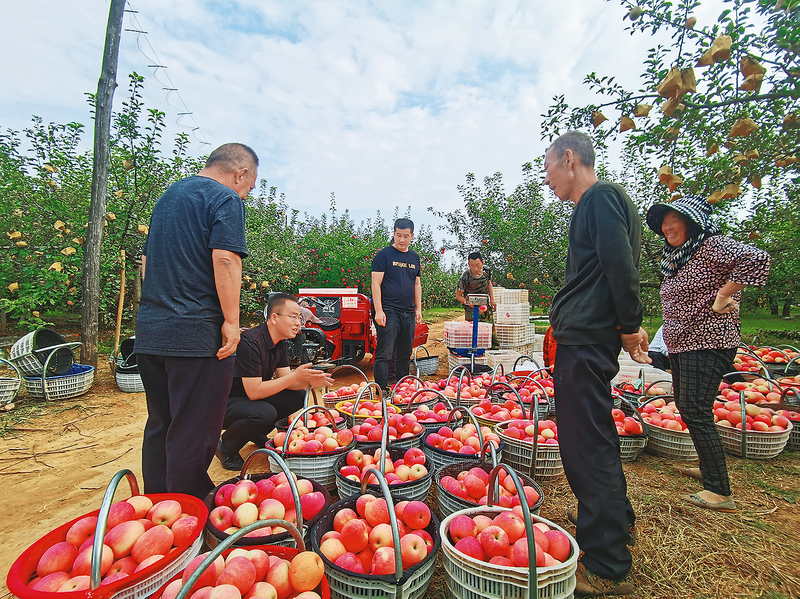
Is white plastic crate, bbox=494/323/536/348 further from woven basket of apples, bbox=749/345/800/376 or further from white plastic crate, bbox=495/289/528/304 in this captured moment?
woven basket of apples, bbox=749/345/800/376

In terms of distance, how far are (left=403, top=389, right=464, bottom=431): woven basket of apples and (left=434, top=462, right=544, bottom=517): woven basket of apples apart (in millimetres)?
832

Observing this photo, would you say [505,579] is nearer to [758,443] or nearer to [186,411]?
[186,411]

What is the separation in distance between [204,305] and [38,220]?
757 cm

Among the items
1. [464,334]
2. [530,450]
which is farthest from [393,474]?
[464,334]

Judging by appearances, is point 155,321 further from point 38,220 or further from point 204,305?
point 38,220

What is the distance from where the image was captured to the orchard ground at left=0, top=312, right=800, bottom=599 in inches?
Answer: 78.3

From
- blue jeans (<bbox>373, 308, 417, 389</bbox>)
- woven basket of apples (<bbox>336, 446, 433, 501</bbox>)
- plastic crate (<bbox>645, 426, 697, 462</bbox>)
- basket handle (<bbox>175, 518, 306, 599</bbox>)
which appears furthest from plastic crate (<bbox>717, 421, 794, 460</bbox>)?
basket handle (<bbox>175, 518, 306, 599</bbox>)

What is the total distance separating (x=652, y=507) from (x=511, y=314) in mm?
5186

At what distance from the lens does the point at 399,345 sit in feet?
18.2

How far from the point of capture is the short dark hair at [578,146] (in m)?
2.11

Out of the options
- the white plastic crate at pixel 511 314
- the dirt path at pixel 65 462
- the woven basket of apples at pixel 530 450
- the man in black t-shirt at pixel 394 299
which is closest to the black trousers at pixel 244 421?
the dirt path at pixel 65 462

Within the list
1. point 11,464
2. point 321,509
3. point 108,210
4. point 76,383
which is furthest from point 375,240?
point 321,509

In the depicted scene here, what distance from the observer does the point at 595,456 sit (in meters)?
1.85

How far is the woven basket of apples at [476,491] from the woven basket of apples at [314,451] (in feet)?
2.55
